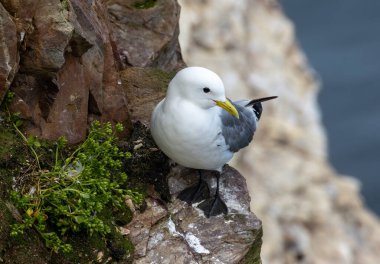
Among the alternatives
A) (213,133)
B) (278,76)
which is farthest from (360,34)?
(213,133)

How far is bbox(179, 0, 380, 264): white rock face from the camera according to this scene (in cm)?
1577

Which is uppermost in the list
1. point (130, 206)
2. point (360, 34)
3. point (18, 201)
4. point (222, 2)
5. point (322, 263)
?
point (18, 201)

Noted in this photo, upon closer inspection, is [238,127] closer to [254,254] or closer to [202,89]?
[202,89]

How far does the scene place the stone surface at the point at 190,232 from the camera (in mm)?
6199

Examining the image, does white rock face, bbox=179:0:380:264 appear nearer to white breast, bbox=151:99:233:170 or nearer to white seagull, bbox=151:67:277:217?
white seagull, bbox=151:67:277:217

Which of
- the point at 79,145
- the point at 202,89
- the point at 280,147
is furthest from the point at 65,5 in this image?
the point at 280,147

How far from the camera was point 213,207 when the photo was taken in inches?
262

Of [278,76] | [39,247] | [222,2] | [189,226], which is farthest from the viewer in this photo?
[278,76]

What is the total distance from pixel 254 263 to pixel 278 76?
11.6 metres

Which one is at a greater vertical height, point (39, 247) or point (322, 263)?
point (39, 247)

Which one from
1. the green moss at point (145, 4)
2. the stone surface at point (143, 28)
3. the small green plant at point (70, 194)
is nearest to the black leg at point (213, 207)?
the small green plant at point (70, 194)

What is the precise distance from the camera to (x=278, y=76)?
1789 cm

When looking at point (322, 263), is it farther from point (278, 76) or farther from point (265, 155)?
point (278, 76)

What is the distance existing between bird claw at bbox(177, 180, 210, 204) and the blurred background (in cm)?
1713
